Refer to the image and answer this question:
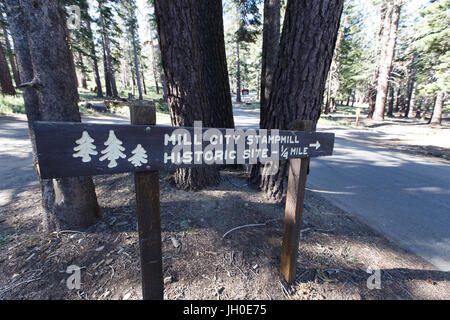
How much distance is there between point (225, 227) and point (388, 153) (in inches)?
321

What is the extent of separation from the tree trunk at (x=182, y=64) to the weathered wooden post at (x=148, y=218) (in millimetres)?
2103

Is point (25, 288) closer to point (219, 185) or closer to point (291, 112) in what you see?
point (219, 185)

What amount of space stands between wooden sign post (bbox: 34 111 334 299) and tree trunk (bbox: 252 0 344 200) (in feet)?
4.97

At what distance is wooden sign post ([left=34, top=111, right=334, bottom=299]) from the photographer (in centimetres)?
113

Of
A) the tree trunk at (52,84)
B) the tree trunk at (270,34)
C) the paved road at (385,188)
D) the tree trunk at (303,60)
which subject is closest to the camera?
the tree trunk at (52,84)

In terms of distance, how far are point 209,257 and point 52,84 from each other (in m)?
2.61

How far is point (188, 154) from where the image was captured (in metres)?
1.46

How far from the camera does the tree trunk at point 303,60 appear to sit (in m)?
2.92

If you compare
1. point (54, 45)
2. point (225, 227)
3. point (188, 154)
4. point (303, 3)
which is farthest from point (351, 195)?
point (54, 45)

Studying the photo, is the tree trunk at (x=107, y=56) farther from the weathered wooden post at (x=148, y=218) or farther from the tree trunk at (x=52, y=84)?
the weathered wooden post at (x=148, y=218)

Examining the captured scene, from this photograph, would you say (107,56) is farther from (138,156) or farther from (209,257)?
(138,156)

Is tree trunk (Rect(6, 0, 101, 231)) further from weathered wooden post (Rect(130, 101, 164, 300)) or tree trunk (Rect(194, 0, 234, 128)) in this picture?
tree trunk (Rect(194, 0, 234, 128))

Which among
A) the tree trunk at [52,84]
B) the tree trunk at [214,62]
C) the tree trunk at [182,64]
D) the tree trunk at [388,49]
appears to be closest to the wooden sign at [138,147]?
the tree trunk at [52,84]
